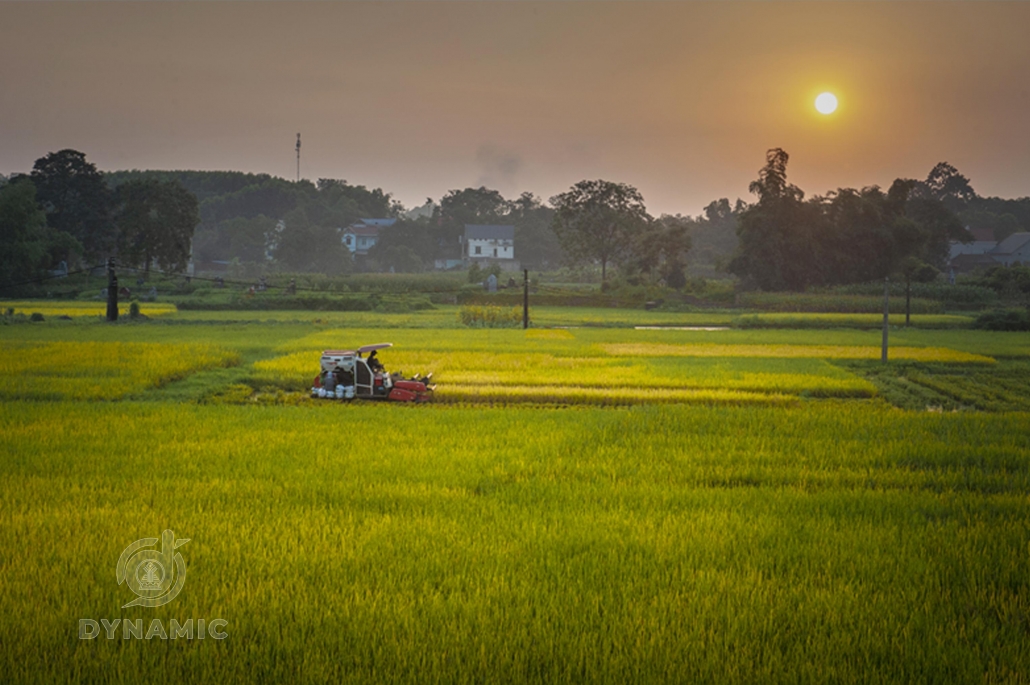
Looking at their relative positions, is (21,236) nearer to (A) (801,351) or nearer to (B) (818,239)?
(A) (801,351)

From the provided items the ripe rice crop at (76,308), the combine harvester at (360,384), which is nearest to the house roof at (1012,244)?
the ripe rice crop at (76,308)

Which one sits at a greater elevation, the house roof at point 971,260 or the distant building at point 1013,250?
the distant building at point 1013,250

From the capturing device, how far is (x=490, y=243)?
94.1 meters

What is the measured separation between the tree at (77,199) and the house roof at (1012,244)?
3098 inches

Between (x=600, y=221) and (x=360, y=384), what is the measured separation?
2325 inches

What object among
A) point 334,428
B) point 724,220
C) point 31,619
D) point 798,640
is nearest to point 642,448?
point 334,428

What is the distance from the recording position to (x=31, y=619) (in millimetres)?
4688

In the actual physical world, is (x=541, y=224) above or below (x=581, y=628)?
above

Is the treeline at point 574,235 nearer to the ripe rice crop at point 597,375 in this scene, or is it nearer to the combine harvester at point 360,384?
the ripe rice crop at point 597,375

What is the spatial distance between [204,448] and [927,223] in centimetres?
6888

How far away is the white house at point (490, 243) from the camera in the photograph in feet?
306

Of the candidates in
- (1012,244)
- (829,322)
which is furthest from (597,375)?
(1012,244)

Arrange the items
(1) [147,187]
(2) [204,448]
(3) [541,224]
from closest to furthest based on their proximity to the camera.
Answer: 1. (2) [204,448]
2. (1) [147,187]
3. (3) [541,224]

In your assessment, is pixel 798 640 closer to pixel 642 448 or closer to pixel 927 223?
pixel 642 448
